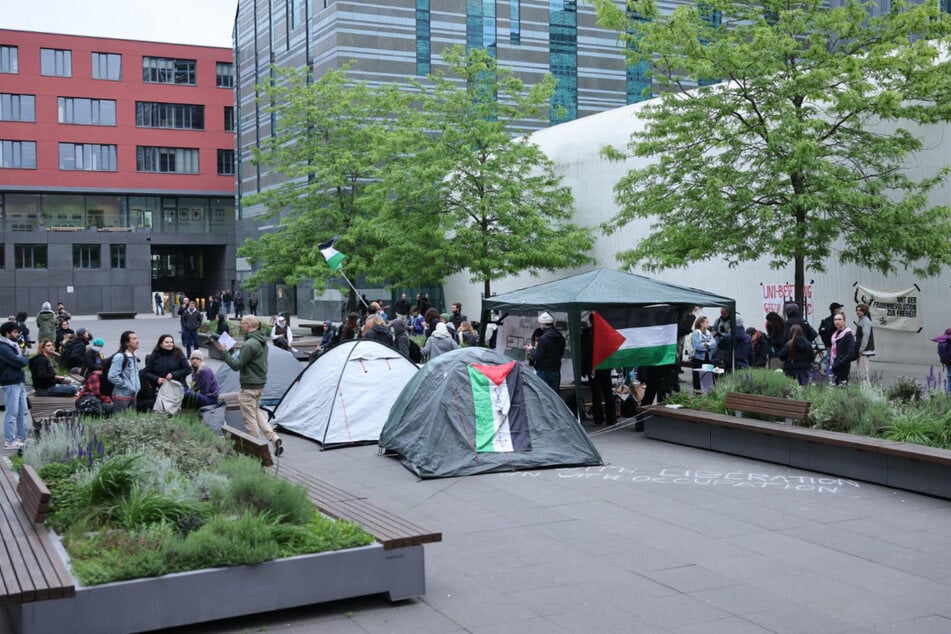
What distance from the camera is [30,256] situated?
6669 cm

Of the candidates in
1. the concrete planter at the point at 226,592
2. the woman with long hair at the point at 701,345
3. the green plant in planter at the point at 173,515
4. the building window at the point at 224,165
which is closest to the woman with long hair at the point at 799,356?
the woman with long hair at the point at 701,345

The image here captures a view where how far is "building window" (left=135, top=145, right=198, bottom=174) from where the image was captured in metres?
70.6

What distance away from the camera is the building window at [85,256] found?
67438 mm

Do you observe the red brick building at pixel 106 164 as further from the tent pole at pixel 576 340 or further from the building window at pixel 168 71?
the tent pole at pixel 576 340

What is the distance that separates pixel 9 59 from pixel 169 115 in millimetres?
10630

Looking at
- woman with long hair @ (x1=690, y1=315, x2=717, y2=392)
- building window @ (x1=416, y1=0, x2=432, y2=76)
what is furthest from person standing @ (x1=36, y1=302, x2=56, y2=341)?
building window @ (x1=416, y1=0, x2=432, y2=76)

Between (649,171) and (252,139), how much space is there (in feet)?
141

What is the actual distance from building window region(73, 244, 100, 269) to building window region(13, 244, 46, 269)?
196 cm

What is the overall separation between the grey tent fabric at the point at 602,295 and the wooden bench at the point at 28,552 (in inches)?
359

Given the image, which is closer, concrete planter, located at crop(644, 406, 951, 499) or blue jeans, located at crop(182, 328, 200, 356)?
concrete planter, located at crop(644, 406, 951, 499)

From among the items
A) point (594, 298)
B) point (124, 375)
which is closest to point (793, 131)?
point (594, 298)

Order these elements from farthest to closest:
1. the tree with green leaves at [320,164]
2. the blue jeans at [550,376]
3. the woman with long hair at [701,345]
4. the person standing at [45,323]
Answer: the tree with green leaves at [320,164] → the person standing at [45,323] → the woman with long hair at [701,345] → the blue jeans at [550,376]

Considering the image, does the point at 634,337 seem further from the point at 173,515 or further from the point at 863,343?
the point at 173,515

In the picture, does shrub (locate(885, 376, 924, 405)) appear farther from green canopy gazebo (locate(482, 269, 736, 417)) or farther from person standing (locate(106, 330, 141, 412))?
person standing (locate(106, 330, 141, 412))
